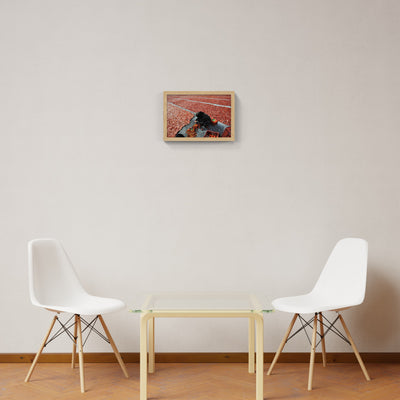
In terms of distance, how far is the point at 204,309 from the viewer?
7.95 ft

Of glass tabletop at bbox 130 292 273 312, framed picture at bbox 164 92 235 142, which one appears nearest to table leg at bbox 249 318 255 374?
glass tabletop at bbox 130 292 273 312

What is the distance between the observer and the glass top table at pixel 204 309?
239cm

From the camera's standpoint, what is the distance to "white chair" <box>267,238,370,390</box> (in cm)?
277

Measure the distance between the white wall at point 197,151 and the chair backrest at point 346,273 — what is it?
0.15m

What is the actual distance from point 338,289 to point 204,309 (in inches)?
40.6

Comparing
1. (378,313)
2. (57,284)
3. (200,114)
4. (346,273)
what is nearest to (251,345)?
(346,273)

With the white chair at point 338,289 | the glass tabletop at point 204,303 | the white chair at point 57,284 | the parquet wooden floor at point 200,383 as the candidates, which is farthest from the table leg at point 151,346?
the white chair at point 338,289

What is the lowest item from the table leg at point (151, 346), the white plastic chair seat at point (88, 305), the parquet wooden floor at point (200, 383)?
the parquet wooden floor at point (200, 383)

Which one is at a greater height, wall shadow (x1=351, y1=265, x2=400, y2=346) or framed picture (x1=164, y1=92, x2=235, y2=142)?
framed picture (x1=164, y1=92, x2=235, y2=142)

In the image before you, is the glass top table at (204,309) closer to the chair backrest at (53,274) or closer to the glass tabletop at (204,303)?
the glass tabletop at (204,303)

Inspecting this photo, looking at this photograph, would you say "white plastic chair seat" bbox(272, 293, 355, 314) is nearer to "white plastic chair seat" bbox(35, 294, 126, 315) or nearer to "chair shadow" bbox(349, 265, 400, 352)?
"chair shadow" bbox(349, 265, 400, 352)

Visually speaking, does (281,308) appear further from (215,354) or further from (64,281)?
(64,281)

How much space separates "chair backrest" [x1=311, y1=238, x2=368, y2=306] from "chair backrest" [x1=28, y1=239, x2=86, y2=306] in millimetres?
1610

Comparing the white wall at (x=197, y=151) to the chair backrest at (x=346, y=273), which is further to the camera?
the white wall at (x=197, y=151)
